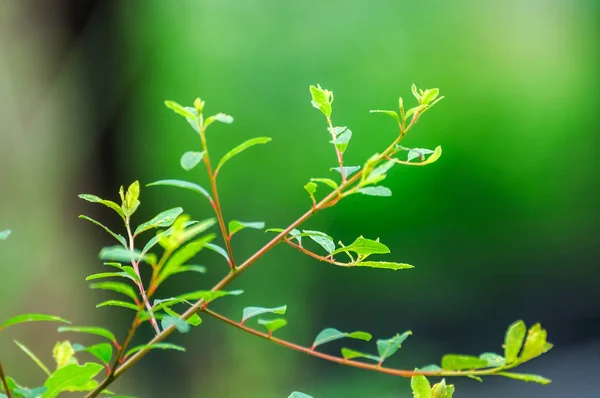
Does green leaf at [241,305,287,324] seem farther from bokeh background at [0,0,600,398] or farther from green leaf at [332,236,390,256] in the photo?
bokeh background at [0,0,600,398]

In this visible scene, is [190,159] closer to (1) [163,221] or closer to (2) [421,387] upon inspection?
(1) [163,221]

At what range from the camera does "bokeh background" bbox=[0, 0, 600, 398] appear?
99.4 inches

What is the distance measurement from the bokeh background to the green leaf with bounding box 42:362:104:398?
194 centimetres

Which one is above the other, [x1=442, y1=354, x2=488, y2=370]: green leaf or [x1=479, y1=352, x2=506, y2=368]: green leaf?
[x1=479, y1=352, x2=506, y2=368]: green leaf

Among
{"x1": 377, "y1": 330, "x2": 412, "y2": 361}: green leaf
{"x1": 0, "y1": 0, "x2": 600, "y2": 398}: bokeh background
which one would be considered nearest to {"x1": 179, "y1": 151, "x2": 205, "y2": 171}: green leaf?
{"x1": 377, "y1": 330, "x2": 412, "y2": 361}: green leaf

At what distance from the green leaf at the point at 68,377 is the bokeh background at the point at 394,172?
1.94 meters

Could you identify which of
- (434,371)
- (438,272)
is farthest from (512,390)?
(434,371)

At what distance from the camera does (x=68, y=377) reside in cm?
26

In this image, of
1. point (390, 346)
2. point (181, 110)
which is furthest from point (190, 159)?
point (390, 346)

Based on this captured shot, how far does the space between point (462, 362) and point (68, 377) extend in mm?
159

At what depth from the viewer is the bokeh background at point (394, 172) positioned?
2.53m

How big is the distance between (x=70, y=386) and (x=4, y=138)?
6.09ft

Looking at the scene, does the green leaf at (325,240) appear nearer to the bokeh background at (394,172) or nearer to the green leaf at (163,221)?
the green leaf at (163,221)

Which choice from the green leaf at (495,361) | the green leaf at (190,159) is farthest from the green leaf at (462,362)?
the green leaf at (190,159)
